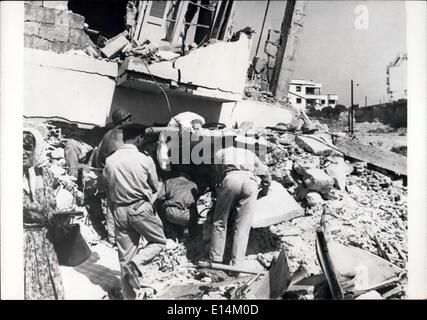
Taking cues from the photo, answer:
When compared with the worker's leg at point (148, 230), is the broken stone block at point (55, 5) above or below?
above

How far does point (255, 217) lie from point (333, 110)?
196 centimetres

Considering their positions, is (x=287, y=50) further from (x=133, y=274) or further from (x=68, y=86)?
(x=133, y=274)

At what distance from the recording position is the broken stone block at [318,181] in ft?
13.3

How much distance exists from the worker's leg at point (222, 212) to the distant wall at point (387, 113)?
2.05 m

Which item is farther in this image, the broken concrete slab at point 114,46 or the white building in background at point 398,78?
the broken concrete slab at point 114,46

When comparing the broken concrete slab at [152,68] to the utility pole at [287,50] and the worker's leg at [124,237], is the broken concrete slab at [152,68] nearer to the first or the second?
the utility pole at [287,50]

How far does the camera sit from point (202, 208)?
4.04 metres

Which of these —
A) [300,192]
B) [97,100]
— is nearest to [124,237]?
[97,100]

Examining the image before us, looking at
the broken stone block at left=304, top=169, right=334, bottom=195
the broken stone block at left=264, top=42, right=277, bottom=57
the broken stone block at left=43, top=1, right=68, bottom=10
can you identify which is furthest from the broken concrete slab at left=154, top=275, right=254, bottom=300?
the broken stone block at left=43, top=1, right=68, bottom=10

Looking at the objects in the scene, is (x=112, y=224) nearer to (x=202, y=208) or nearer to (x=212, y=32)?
(x=202, y=208)

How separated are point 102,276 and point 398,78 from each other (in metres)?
3.95

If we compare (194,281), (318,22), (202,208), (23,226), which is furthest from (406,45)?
(23,226)

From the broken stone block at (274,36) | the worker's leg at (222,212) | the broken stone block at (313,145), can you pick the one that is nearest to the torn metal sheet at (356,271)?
the worker's leg at (222,212)

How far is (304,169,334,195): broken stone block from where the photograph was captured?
4.06 metres
